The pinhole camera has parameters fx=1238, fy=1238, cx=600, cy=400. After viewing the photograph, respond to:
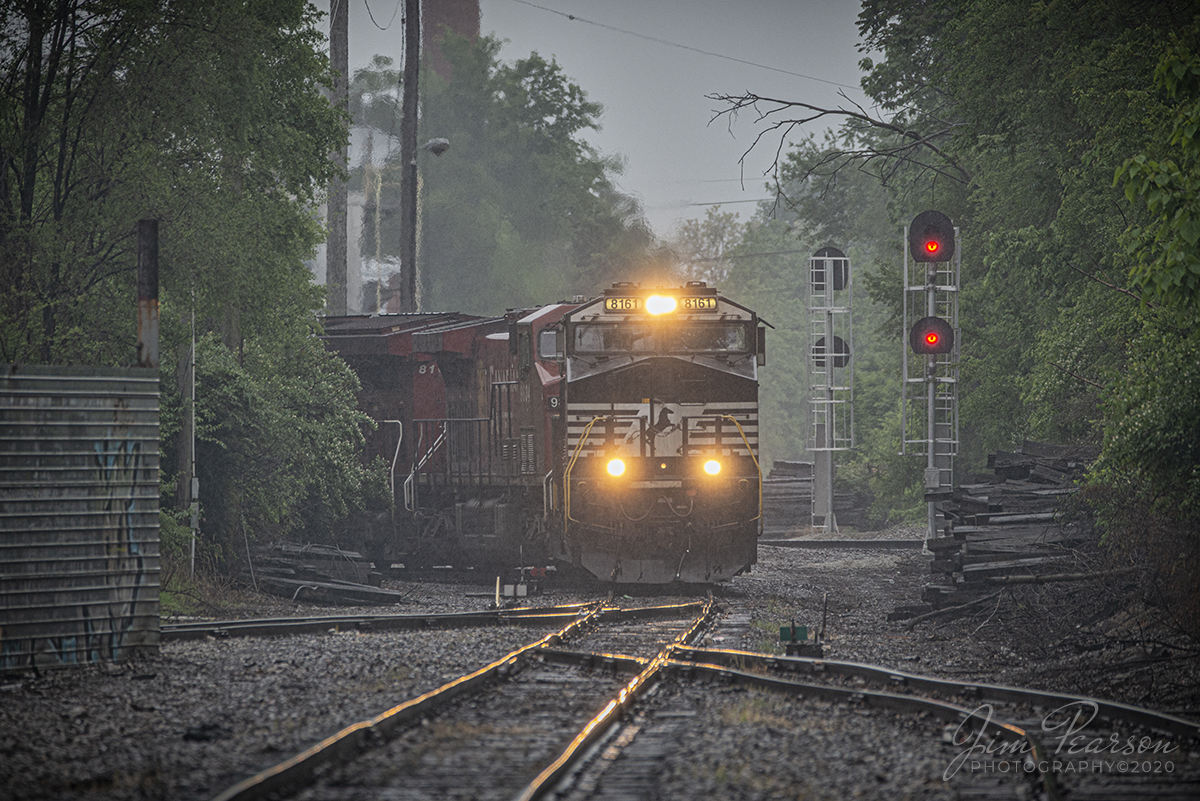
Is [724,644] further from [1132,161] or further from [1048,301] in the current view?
[1048,301]

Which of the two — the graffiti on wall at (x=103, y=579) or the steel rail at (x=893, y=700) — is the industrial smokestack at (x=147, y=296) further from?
the steel rail at (x=893, y=700)

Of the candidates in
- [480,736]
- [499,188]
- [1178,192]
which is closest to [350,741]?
[480,736]

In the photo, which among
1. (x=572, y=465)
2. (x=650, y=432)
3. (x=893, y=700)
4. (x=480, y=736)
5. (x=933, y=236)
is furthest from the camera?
(x=933, y=236)

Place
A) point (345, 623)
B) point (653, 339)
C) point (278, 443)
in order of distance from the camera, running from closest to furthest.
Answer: point (345, 623) → point (653, 339) → point (278, 443)

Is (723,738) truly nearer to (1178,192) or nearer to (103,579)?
(103,579)

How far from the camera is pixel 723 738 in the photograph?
7434 mm

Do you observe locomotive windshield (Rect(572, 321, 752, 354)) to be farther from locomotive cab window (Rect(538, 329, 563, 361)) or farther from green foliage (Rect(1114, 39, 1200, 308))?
green foliage (Rect(1114, 39, 1200, 308))

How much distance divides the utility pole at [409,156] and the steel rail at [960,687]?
21.9 metres

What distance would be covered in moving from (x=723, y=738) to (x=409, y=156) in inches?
1044

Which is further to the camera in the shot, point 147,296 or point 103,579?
point 147,296

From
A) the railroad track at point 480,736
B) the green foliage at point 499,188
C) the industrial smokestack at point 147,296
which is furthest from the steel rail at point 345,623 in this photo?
the green foliage at point 499,188

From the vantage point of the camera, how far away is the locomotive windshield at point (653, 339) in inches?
639

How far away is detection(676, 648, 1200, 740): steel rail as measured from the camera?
741 cm

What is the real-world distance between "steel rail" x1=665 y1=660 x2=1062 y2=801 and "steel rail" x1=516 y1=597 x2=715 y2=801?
1.25 ft
